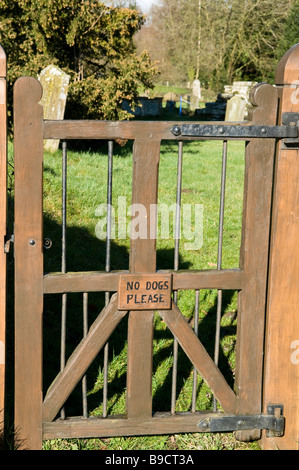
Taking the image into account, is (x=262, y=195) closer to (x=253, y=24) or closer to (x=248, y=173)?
(x=248, y=173)

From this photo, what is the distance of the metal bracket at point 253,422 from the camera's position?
126 inches

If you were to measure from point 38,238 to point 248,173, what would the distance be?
111 centimetres

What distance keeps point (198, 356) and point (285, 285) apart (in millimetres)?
601

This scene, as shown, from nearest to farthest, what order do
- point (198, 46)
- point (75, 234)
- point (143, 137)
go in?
point (143, 137) → point (75, 234) → point (198, 46)

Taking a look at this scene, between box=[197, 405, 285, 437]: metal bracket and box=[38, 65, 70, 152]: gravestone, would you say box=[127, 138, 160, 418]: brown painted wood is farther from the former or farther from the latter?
box=[38, 65, 70, 152]: gravestone

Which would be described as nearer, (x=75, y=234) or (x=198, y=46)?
(x=75, y=234)

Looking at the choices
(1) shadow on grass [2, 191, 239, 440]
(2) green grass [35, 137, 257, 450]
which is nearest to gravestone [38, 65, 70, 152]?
(2) green grass [35, 137, 257, 450]

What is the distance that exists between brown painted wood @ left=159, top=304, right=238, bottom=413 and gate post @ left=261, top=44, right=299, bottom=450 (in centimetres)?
21

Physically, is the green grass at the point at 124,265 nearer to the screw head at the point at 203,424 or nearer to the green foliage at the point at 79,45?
the screw head at the point at 203,424

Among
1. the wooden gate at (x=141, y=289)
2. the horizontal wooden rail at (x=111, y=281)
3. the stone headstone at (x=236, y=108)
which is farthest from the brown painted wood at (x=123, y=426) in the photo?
the stone headstone at (x=236, y=108)

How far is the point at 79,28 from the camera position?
10.6 metres

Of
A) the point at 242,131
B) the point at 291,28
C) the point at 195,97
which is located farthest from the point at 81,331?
the point at 195,97

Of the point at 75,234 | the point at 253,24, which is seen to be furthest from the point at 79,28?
the point at 253,24

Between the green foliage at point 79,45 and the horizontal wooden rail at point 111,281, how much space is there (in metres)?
7.45
